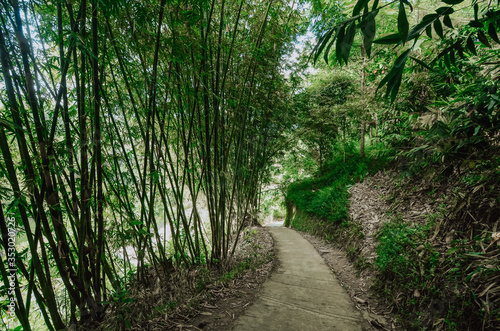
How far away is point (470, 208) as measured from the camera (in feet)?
6.10

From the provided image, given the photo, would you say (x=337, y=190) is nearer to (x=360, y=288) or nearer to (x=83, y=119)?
(x=360, y=288)

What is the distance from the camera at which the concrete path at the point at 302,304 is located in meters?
1.79

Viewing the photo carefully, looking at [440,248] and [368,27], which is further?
[440,248]

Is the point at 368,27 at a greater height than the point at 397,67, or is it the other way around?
the point at 368,27

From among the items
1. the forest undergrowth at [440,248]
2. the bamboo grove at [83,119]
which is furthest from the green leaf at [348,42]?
the forest undergrowth at [440,248]

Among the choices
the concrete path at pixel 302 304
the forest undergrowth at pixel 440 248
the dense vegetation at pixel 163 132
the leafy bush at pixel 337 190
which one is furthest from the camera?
the leafy bush at pixel 337 190

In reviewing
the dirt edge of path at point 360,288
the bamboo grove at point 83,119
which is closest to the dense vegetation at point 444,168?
the dirt edge of path at point 360,288

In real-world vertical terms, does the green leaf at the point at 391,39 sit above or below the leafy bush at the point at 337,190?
above

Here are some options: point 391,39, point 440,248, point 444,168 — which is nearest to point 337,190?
point 444,168

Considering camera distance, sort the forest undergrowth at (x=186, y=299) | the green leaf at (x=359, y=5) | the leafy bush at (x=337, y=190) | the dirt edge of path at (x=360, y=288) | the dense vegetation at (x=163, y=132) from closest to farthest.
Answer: the green leaf at (x=359, y=5) < the dense vegetation at (x=163, y=132) < the forest undergrowth at (x=186, y=299) < the dirt edge of path at (x=360, y=288) < the leafy bush at (x=337, y=190)

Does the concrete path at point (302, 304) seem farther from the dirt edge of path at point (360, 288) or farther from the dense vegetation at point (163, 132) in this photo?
the dense vegetation at point (163, 132)

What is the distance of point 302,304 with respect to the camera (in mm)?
2141

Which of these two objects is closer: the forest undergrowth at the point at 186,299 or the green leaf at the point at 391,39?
the green leaf at the point at 391,39

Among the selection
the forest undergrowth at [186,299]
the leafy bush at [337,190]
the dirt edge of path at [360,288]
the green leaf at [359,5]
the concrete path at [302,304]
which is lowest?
the dirt edge of path at [360,288]
